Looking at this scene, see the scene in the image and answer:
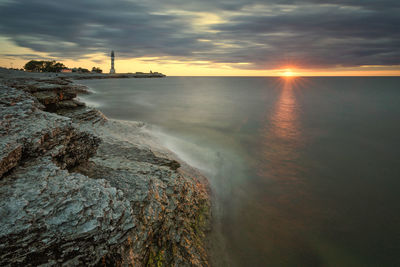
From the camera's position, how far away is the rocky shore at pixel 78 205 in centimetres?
261

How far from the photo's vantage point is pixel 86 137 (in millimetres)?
4949

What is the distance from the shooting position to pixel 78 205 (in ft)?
9.82

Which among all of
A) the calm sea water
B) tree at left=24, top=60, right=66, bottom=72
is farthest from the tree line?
the calm sea water

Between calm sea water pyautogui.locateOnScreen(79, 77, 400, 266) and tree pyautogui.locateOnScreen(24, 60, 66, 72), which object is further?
tree pyautogui.locateOnScreen(24, 60, 66, 72)

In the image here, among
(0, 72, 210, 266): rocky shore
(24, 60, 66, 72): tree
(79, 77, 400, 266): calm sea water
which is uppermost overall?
(24, 60, 66, 72): tree

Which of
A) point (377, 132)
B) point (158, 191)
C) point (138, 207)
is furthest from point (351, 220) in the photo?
point (377, 132)

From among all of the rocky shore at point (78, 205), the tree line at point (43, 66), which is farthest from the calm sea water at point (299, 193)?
the tree line at point (43, 66)

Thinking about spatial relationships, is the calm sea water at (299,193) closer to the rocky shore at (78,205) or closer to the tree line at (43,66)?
the rocky shore at (78,205)

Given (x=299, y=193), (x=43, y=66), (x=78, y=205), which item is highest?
(x=43, y=66)

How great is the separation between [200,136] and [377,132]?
1604 centimetres

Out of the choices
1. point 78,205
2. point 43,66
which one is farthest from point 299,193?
point 43,66

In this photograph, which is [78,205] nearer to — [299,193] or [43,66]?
[299,193]

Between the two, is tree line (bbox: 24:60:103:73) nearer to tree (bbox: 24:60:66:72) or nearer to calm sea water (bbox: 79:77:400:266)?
tree (bbox: 24:60:66:72)

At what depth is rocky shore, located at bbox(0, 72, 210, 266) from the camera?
2605 millimetres
